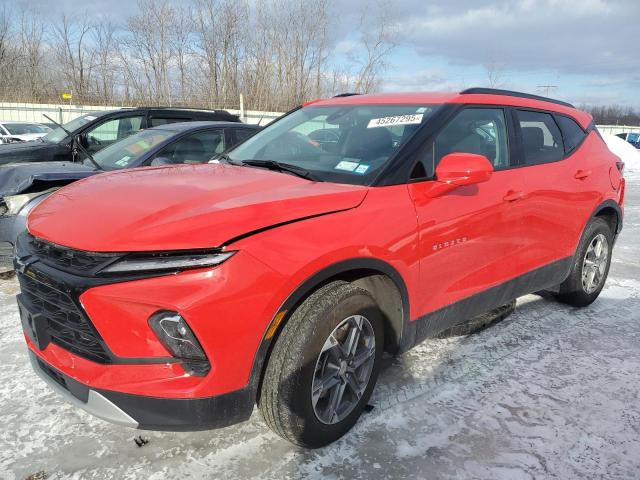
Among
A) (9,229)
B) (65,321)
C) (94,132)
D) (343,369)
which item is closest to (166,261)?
(65,321)

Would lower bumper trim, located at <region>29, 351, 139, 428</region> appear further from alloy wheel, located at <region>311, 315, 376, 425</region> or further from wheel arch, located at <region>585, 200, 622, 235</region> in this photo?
Answer: wheel arch, located at <region>585, 200, 622, 235</region>

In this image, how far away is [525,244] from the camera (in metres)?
3.44

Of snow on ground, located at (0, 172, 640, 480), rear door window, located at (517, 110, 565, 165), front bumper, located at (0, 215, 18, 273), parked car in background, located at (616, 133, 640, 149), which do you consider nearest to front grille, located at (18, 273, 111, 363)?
snow on ground, located at (0, 172, 640, 480)

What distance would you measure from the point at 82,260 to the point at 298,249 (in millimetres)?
883

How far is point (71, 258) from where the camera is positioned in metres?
2.10

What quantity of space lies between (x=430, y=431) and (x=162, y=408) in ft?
4.61

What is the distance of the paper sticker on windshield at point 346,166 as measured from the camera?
2.78m

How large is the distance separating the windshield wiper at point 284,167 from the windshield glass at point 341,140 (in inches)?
1.4

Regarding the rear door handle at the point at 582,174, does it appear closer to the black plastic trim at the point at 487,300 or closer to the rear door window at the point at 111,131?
the black plastic trim at the point at 487,300

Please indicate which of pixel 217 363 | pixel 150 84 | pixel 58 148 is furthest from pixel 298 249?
pixel 150 84

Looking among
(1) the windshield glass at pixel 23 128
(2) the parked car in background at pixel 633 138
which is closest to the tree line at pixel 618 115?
(2) the parked car in background at pixel 633 138

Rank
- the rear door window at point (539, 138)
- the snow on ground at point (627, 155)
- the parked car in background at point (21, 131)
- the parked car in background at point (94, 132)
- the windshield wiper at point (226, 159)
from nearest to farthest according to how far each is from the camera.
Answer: the windshield wiper at point (226, 159) → the rear door window at point (539, 138) → the parked car in background at point (94, 132) → the parked car in background at point (21, 131) → the snow on ground at point (627, 155)

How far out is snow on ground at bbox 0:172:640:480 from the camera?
7.68 ft

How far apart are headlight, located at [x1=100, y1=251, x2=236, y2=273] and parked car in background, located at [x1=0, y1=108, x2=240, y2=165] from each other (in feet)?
17.2
